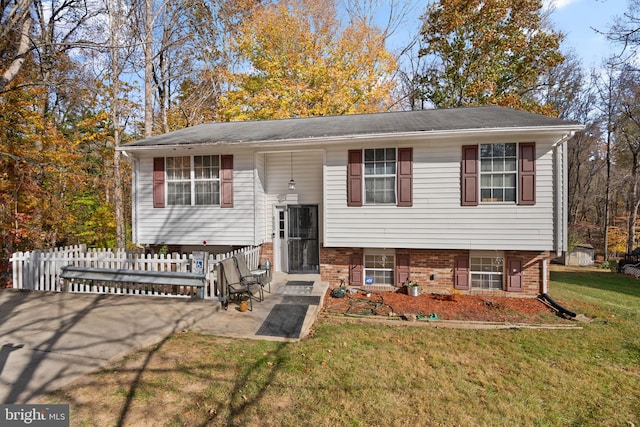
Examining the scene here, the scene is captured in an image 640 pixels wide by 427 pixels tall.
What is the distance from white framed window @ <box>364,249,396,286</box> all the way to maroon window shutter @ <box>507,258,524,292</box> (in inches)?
124

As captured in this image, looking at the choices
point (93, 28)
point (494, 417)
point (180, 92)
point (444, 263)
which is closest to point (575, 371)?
point (494, 417)

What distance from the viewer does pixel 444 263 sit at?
860 cm

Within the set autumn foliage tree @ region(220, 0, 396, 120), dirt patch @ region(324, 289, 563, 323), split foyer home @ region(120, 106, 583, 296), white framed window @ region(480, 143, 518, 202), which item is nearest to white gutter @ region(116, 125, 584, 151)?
split foyer home @ region(120, 106, 583, 296)

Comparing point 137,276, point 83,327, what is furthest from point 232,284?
point 83,327

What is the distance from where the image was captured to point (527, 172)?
25.1 feet

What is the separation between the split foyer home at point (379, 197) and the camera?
7.69m

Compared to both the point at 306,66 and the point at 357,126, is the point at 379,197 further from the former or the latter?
the point at 306,66

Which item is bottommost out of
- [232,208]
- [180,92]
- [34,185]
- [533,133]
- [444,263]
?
[444,263]

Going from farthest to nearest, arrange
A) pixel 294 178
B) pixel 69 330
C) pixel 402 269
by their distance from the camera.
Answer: pixel 294 178, pixel 402 269, pixel 69 330

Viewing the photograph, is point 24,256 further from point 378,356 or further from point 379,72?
point 379,72

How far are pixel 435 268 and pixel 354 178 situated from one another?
350 cm

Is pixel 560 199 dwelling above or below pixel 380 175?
below

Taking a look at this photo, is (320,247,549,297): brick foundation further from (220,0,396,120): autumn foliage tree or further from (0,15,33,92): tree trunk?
(0,15,33,92): tree trunk

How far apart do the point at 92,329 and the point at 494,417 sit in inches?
245
